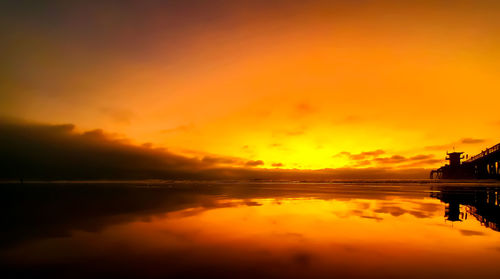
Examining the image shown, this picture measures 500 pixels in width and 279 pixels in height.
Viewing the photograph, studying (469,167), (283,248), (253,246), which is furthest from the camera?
(469,167)

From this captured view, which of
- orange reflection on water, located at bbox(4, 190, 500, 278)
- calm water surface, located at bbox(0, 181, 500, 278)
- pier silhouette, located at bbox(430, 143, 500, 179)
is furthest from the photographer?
pier silhouette, located at bbox(430, 143, 500, 179)

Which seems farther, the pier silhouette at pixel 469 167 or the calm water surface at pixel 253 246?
the pier silhouette at pixel 469 167

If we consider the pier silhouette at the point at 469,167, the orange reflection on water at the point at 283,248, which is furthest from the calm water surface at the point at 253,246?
the pier silhouette at the point at 469,167

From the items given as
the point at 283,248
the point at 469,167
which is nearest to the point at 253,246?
the point at 283,248

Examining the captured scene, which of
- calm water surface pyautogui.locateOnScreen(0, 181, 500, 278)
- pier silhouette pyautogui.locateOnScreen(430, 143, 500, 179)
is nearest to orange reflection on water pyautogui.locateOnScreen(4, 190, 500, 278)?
calm water surface pyautogui.locateOnScreen(0, 181, 500, 278)

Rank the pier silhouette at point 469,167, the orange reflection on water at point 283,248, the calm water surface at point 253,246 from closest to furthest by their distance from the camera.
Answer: the calm water surface at point 253,246 → the orange reflection on water at point 283,248 → the pier silhouette at point 469,167

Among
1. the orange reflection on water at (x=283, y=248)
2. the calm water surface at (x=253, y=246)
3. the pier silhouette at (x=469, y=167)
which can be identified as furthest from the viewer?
the pier silhouette at (x=469, y=167)

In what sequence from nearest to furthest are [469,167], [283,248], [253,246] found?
[283,248] < [253,246] < [469,167]

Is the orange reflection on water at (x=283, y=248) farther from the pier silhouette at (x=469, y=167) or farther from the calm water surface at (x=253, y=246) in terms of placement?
the pier silhouette at (x=469, y=167)

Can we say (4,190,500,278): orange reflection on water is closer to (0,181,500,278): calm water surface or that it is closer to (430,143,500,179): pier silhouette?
(0,181,500,278): calm water surface

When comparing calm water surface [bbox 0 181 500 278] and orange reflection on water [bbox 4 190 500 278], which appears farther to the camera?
orange reflection on water [bbox 4 190 500 278]

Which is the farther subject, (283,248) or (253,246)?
(253,246)

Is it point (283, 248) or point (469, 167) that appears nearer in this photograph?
point (283, 248)

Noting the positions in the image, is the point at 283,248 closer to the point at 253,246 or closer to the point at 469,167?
the point at 253,246
